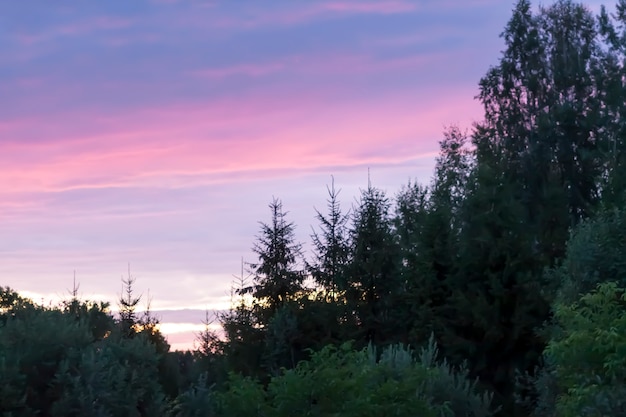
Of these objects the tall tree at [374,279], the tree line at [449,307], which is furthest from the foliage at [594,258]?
the tall tree at [374,279]

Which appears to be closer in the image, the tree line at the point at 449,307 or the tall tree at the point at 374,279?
the tree line at the point at 449,307

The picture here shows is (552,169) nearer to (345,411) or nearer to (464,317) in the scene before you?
(464,317)

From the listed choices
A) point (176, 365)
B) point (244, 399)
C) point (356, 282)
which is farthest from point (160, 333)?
point (244, 399)

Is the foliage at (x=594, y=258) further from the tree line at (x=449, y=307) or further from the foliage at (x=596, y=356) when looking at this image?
the foliage at (x=596, y=356)

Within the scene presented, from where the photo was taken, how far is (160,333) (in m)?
38.9

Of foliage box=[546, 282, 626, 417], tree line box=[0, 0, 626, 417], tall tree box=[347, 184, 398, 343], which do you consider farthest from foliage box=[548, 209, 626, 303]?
tall tree box=[347, 184, 398, 343]

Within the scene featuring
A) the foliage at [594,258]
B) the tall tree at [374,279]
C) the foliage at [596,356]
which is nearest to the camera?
the foliage at [596,356]

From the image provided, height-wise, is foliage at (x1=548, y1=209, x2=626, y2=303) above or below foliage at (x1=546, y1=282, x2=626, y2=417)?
above

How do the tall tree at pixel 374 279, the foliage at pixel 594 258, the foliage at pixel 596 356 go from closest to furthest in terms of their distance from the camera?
the foliage at pixel 596 356 → the foliage at pixel 594 258 → the tall tree at pixel 374 279

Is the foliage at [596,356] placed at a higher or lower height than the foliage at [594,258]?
lower

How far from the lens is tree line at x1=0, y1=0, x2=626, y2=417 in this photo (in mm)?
16500

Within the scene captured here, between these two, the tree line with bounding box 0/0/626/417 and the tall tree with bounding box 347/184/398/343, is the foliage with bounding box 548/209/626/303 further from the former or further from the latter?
the tall tree with bounding box 347/184/398/343

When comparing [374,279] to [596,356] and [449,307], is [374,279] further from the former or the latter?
[596,356]

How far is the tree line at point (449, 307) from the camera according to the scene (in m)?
16.5
